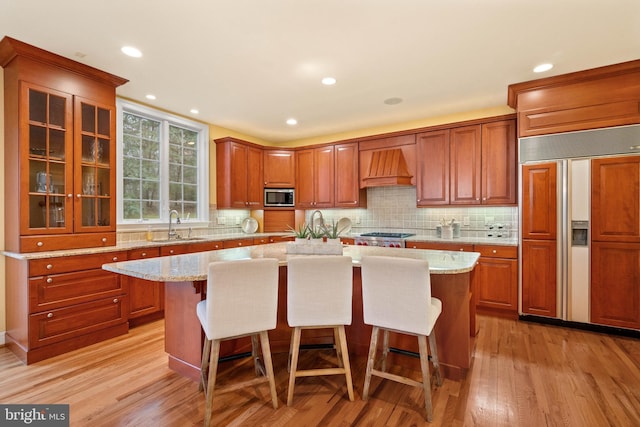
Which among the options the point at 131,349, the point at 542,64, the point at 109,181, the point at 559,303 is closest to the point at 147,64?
the point at 109,181

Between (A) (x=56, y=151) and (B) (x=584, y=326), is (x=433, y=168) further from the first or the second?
(A) (x=56, y=151)

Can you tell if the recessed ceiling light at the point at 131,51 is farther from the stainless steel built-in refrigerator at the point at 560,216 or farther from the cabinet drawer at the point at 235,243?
the stainless steel built-in refrigerator at the point at 560,216

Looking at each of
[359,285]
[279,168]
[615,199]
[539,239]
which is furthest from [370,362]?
[279,168]

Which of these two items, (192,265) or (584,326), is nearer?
(192,265)

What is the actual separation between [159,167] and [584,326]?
5.36m

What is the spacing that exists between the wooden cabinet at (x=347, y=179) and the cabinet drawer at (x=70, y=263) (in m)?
3.20

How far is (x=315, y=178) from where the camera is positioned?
5.48 meters

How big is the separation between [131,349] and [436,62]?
3.87m

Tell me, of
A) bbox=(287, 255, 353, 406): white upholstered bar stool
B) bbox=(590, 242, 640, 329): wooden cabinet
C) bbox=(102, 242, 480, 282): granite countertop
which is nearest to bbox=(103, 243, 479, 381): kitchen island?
bbox=(102, 242, 480, 282): granite countertop

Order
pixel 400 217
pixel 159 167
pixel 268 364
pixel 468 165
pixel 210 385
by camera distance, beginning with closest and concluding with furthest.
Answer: pixel 210 385 < pixel 268 364 < pixel 468 165 < pixel 159 167 < pixel 400 217

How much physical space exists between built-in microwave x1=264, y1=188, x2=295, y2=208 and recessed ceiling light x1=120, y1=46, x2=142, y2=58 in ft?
9.93

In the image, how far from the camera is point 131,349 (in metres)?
2.86

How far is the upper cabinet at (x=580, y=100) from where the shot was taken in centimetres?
303

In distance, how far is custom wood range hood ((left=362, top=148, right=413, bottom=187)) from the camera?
4559 mm
